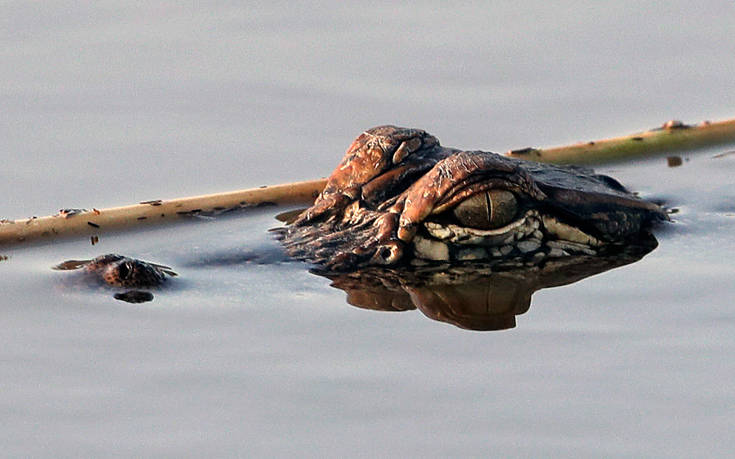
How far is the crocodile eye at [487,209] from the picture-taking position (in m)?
8.52

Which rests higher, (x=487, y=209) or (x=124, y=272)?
(x=487, y=209)

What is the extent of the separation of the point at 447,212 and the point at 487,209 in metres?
0.20

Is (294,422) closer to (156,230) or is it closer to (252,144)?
(156,230)

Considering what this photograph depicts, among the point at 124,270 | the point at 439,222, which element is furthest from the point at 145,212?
the point at 439,222

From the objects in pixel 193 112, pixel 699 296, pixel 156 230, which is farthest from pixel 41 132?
pixel 699 296

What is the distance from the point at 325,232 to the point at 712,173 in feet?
10.2

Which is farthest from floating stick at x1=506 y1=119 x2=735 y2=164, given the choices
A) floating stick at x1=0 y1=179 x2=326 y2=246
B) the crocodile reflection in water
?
the crocodile reflection in water

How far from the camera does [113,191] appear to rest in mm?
10750

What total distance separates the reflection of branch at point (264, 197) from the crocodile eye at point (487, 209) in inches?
70.9

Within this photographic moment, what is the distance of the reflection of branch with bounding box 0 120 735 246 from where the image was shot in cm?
954

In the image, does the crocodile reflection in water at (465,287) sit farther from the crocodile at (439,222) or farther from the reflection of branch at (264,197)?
the reflection of branch at (264,197)

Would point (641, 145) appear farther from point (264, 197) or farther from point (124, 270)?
point (124, 270)

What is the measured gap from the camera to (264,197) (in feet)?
33.2

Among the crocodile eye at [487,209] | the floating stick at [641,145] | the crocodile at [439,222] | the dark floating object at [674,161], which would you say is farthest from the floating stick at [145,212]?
the dark floating object at [674,161]
